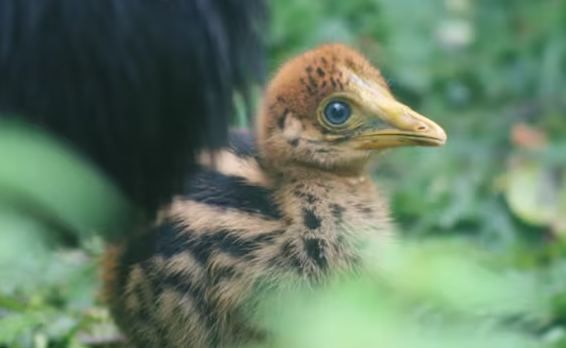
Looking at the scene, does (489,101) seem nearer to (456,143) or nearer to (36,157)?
(456,143)

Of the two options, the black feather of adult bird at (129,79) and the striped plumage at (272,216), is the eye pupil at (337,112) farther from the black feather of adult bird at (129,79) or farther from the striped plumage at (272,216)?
the black feather of adult bird at (129,79)

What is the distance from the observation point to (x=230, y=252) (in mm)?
1361

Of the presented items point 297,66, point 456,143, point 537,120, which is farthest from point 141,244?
point 537,120

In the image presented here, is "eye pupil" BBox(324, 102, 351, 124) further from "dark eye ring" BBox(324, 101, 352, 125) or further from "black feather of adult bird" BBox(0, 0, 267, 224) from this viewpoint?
"black feather of adult bird" BBox(0, 0, 267, 224)

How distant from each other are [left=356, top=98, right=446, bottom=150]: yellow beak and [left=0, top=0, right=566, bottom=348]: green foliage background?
0.15 meters

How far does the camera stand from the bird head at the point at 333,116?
144cm

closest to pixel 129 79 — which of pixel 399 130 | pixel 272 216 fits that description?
pixel 272 216

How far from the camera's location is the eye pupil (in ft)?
4.74

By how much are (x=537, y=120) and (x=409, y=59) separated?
43cm

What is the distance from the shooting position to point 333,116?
1448 millimetres

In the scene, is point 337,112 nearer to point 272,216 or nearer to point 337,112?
point 337,112

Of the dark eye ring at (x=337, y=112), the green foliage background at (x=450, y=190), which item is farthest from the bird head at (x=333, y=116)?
the green foliage background at (x=450, y=190)

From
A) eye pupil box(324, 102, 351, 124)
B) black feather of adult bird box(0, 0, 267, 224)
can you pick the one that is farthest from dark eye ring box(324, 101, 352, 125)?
black feather of adult bird box(0, 0, 267, 224)

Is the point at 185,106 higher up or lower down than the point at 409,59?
lower down
